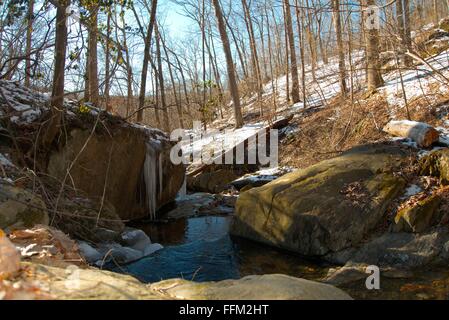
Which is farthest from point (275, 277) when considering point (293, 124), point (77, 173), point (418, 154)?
point (293, 124)

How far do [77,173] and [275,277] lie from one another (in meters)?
6.06

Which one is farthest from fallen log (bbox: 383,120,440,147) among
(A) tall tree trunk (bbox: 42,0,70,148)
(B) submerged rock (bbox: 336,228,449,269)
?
(A) tall tree trunk (bbox: 42,0,70,148)

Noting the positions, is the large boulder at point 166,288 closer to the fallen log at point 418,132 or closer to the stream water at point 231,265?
the stream water at point 231,265

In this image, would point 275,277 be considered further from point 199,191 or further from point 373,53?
point 199,191

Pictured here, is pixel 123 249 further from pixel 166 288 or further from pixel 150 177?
pixel 166 288

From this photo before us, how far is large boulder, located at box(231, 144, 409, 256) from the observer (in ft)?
18.8

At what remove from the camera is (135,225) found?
28.8ft

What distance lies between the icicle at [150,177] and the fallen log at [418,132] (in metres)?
5.71

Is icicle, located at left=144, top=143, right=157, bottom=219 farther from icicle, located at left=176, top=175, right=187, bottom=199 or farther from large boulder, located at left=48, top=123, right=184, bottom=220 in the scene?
icicle, located at left=176, top=175, right=187, bottom=199

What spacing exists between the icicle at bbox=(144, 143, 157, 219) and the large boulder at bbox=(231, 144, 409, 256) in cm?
291

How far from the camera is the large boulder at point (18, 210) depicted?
178 inches

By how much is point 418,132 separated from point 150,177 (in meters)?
6.06

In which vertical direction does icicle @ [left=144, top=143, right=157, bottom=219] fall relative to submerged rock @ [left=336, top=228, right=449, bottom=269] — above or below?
above

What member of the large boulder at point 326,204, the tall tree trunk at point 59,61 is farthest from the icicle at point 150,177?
the large boulder at point 326,204
